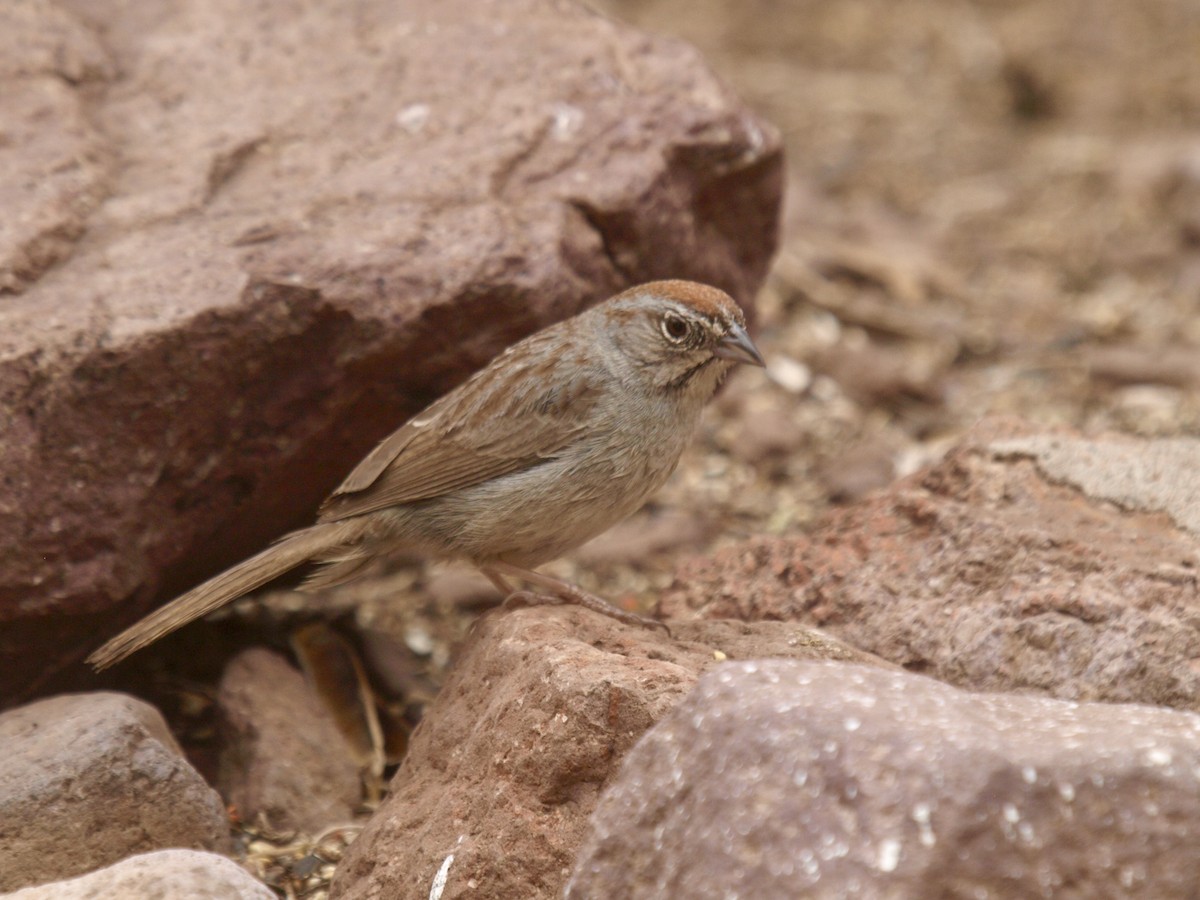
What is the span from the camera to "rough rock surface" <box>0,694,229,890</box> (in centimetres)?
365

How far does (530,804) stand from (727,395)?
393cm

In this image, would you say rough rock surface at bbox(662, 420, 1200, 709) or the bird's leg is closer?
rough rock surface at bbox(662, 420, 1200, 709)

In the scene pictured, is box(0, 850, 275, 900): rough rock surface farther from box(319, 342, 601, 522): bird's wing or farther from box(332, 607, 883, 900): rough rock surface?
box(319, 342, 601, 522): bird's wing


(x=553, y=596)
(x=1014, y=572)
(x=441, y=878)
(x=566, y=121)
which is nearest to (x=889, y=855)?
(x=441, y=878)

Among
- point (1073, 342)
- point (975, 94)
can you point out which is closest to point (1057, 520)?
point (1073, 342)

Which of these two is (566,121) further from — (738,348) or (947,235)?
(947,235)

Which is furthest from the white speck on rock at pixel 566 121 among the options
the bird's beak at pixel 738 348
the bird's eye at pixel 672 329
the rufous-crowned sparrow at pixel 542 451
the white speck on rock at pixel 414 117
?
the bird's beak at pixel 738 348

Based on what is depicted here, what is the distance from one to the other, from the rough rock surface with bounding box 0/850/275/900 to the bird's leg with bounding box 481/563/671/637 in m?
1.33

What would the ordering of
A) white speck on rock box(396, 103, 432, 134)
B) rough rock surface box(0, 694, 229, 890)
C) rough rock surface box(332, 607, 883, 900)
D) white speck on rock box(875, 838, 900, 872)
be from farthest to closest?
white speck on rock box(396, 103, 432, 134) < rough rock surface box(0, 694, 229, 890) < rough rock surface box(332, 607, 883, 900) < white speck on rock box(875, 838, 900, 872)

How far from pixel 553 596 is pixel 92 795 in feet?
4.75

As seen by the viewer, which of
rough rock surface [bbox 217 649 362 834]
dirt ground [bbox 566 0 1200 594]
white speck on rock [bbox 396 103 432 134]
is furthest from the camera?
dirt ground [bbox 566 0 1200 594]

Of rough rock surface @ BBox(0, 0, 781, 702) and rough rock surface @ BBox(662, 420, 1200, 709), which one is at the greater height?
rough rock surface @ BBox(0, 0, 781, 702)

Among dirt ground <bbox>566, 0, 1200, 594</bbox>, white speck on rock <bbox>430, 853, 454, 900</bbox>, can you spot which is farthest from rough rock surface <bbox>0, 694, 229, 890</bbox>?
dirt ground <bbox>566, 0, 1200, 594</bbox>

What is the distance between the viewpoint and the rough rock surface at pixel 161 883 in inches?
117
